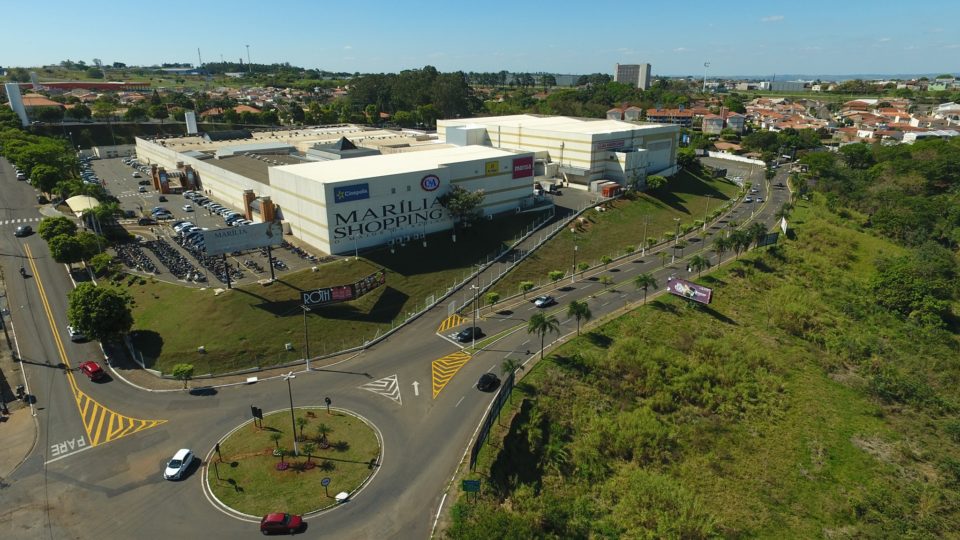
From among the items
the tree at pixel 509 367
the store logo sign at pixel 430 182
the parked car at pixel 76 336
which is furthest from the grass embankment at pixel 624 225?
the parked car at pixel 76 336

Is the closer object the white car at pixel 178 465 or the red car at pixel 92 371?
the white car at pixel 178 465

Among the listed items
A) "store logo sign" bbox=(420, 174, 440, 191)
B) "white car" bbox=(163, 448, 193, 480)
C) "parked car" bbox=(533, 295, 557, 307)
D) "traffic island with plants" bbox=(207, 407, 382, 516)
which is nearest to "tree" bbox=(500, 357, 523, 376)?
"traffic island with plants" bbox=(207, 407, 382, 516)

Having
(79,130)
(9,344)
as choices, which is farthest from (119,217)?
(79,130)

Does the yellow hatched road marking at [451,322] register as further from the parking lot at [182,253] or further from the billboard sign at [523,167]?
the billboard sign at [523,167]

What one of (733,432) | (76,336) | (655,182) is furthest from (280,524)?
(655,182)

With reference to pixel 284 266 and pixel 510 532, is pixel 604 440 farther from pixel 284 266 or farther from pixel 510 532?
pixel 284 266

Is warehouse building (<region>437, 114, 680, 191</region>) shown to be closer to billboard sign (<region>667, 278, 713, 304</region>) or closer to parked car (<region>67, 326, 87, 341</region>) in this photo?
billboard sign (<region>667, 278, 713, 304</region>)
